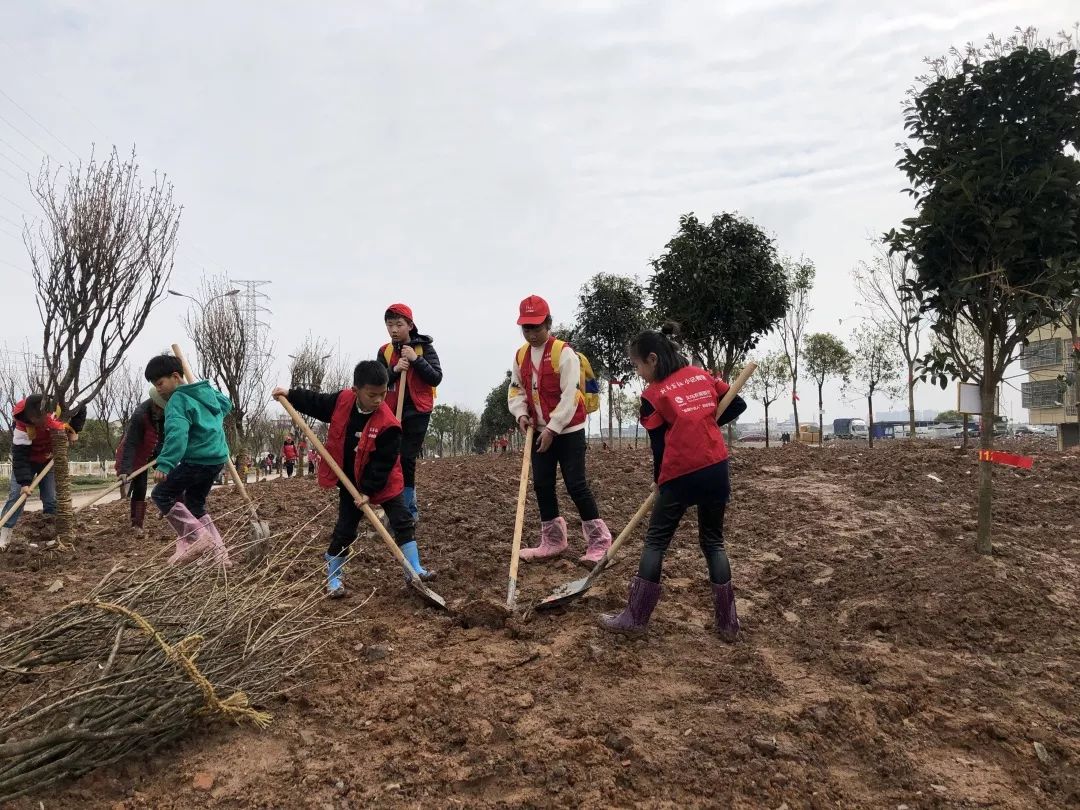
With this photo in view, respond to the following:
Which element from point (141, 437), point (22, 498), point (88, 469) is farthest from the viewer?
point (88, 469)

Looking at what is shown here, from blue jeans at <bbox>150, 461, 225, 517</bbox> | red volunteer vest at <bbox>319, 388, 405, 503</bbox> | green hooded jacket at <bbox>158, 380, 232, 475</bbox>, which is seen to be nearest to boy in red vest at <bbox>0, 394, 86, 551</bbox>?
blue jeans at <bbox>150, 461, 225, 517</bbox>

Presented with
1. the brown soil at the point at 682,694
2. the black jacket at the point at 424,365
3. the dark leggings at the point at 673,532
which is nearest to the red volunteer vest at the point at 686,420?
the dark leggings at the point at 673,532

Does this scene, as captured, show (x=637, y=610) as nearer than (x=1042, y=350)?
Yes

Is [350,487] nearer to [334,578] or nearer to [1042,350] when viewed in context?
[334,578]

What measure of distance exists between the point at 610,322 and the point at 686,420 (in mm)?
15492

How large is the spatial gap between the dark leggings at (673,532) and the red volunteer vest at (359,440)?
1571 millimetres

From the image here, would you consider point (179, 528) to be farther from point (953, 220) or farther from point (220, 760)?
point (953, 220)

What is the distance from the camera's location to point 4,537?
641cm

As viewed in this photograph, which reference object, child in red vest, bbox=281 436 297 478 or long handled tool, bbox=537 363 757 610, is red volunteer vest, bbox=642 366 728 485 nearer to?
long handled tool, bbox=537 363 757 610

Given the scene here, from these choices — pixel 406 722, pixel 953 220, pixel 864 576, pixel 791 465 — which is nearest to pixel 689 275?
pixel 791 465

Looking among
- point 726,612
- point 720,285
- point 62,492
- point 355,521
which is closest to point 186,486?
point 355,521

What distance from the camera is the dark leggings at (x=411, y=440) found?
16.4ft

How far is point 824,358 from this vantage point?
91.5 feet

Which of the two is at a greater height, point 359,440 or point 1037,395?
point 359,440
